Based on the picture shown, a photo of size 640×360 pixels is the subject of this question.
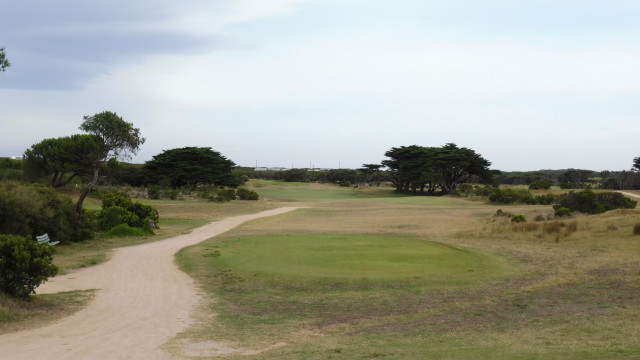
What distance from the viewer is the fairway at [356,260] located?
1518 centimetres

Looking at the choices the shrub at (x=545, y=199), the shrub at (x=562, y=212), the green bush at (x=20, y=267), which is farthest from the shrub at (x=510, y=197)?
the green bush at (x=20, y=267)

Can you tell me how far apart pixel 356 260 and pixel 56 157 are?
4030 cm

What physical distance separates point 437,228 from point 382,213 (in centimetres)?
1191

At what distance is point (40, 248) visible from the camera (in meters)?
11.2

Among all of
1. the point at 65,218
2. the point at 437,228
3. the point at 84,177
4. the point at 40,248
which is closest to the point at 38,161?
the point at 84,177

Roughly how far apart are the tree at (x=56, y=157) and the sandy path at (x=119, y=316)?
31.5m

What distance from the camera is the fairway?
15.2m

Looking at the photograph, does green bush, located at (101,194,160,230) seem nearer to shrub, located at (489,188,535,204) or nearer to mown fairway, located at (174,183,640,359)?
mown fairway, located at (174,183,640,359)

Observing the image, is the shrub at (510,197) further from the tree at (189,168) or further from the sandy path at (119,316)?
the sandy path at (119,316)

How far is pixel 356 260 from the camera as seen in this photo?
17.6 metres

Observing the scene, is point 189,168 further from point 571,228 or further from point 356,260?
point 356,260

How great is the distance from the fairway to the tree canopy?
5092 cm

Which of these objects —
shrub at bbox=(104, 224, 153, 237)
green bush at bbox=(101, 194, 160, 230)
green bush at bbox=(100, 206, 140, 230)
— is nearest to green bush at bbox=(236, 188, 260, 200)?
green bush at bbox=(101, 194, 160, 230)

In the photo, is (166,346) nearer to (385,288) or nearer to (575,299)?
(385,288)
